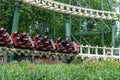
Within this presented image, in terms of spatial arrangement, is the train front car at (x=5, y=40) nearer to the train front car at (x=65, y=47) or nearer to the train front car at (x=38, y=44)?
the train front car at (x=38, y=44)

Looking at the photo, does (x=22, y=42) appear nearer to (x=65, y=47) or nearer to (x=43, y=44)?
(x=43, y=44)

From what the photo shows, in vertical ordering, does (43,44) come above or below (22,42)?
below

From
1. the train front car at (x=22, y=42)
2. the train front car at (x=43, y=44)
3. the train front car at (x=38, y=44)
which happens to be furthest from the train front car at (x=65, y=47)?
the train front car at (x=22, y=42)

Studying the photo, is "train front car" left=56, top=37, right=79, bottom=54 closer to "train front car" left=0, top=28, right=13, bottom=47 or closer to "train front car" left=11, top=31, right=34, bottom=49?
"train front car" left=11, top=31, right=34, bottom=49

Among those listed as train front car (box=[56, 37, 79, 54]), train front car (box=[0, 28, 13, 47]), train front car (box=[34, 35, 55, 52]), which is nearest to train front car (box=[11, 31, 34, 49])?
train front car (box=[0, 28, 13, 47])

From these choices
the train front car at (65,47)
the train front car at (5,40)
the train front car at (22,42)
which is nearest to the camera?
the train front car at (5,40)

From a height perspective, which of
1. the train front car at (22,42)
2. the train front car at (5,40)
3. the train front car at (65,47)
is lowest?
the train front car at (65,47)

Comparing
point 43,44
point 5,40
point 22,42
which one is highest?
point 5,40

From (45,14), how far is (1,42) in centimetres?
1427

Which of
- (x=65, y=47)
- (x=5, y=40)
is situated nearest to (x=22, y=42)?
(x=5, y=40)

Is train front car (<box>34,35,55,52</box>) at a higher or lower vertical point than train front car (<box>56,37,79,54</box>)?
higher

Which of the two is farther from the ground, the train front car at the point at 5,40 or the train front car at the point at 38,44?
the train front car at the point at 5,40

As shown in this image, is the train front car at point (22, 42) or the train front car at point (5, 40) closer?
the train front car at point (5, 40)

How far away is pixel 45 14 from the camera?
27797 mm
